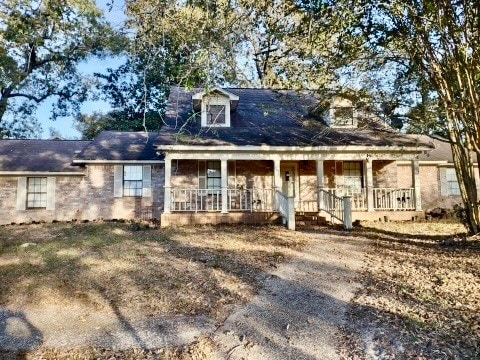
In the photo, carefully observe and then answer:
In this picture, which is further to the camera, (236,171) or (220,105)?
(236,171)

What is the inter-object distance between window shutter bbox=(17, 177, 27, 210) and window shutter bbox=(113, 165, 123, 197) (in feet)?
12.0

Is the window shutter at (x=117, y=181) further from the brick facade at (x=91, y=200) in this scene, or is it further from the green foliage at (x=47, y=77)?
the green foliage at (x=47, y=77)

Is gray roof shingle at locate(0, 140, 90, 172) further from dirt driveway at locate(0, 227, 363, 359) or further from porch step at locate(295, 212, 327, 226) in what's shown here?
porch step at locate(295, 212, 327, 226)

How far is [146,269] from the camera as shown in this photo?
706cm

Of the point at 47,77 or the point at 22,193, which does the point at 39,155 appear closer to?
the point at 22,193

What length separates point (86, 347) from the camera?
4.35 m

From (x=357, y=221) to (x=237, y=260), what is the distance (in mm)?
7015

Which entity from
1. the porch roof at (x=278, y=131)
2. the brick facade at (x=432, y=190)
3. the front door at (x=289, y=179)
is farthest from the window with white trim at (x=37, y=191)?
the brick facade at (x=432, y=190)

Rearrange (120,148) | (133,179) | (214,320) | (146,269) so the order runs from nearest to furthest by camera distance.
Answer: (214,320) < (146,269) < (133,179) < (120,148)

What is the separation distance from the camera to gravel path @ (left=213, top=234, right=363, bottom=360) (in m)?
4.18

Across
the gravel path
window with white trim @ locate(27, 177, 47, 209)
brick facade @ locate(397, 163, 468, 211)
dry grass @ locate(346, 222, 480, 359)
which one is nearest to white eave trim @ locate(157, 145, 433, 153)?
brick facade @ locate(397, 163, 468, 211)

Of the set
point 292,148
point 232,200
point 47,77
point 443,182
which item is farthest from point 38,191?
point 443,182

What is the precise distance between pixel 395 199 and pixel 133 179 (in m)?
10.6

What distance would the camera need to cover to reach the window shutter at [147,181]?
51.2 feet
